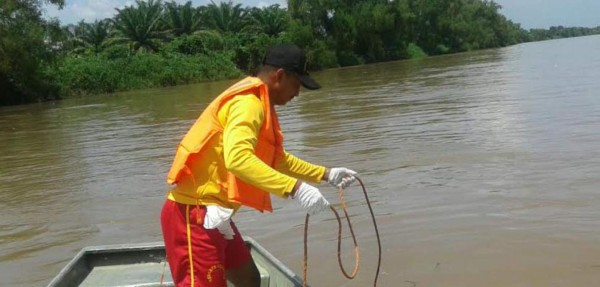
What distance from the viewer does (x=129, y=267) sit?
4875 millimetres

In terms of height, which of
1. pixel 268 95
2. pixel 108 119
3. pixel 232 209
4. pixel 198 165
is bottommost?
pixel 108 119

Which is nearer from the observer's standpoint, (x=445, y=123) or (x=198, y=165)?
(x=198, y=165)

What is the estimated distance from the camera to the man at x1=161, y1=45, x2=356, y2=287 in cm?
288

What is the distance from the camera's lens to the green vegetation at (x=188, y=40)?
3578 centimetres

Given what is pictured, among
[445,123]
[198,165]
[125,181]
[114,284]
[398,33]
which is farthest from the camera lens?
[398,33]

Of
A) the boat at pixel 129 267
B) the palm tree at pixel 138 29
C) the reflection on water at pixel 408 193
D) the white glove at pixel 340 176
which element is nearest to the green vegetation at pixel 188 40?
the palm tree at pixel 138 29

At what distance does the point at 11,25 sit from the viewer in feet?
110

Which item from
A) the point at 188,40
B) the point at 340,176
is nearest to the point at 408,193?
the point at 340,176

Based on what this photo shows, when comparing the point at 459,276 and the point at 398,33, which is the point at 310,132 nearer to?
the point at 459,276

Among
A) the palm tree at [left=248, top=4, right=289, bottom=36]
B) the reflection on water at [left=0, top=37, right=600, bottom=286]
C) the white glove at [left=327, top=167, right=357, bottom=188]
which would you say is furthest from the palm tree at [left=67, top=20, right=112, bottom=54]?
the white glove at [left=327, top=167, right=357, bottom=188]

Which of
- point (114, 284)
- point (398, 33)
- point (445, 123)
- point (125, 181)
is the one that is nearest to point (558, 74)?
point (445, 123)

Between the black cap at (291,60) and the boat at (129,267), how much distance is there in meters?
1.46

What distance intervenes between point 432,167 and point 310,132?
509 centimetres

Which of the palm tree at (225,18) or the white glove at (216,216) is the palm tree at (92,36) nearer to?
the palm tree at (225,18)
